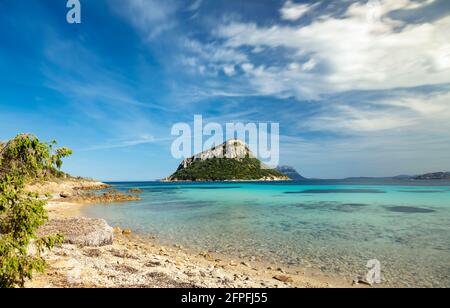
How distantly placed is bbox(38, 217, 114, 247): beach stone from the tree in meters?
8.15

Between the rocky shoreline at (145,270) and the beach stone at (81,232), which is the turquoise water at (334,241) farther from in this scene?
the beach stone at (81,232)

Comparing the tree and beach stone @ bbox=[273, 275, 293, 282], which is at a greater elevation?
the tree

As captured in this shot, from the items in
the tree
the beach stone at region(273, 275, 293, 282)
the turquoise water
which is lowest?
the turquoise water

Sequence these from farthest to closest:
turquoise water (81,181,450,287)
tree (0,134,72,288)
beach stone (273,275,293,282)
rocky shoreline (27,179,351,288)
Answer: turquoise water (81,181,450,287), beach stone (273,275,293,282), rocky shoreline (27,179,351,288), tree (0,134,72,288)

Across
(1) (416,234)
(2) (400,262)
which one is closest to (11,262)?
(2) (400,262)

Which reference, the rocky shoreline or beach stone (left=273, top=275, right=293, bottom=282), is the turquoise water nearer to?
the rocky shoreline

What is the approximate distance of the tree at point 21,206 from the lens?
792cm

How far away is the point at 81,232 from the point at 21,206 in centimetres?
1093

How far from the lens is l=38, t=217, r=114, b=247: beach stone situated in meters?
16.9

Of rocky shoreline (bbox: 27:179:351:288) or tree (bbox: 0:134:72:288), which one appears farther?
rocky shoreline (bbox: 27:179:351:288)

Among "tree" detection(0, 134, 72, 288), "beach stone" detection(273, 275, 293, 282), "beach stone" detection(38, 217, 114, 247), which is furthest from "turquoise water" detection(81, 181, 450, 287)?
"tree" detection(0, 134, 72, 288)

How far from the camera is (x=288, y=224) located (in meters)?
30.0
